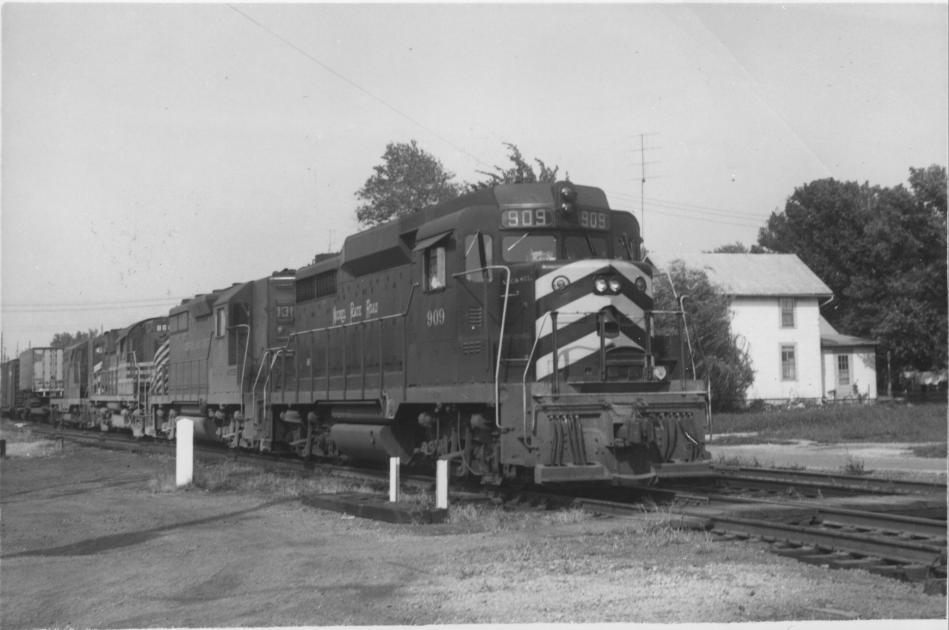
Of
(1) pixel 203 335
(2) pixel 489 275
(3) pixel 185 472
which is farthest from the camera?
(1) pixel 203 335

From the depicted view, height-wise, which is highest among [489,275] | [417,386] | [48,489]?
A: [489,275]

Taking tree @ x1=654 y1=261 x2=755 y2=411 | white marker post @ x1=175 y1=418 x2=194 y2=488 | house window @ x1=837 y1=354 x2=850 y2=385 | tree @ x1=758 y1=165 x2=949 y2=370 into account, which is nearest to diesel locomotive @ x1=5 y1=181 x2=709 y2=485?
white marker post @ x1=175 y1=418 x2=194 y2=488

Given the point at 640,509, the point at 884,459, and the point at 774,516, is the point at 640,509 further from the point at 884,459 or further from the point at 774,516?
the point at 884,459

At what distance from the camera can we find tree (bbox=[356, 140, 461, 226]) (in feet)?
150

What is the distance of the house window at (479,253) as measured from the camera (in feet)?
38.1

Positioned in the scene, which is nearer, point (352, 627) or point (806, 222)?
point (352, 627)

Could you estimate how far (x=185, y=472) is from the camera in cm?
1534

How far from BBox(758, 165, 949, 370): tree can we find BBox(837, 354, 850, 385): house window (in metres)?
4.51

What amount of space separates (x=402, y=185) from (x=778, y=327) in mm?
18966

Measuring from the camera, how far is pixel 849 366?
50125 mm

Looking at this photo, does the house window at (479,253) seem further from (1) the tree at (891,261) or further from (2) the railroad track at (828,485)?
(1) the tree at (891,261)

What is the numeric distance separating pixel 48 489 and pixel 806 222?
190 ft

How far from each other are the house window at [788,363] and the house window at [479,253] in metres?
37.4

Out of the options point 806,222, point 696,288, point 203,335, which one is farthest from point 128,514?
point 806,222
